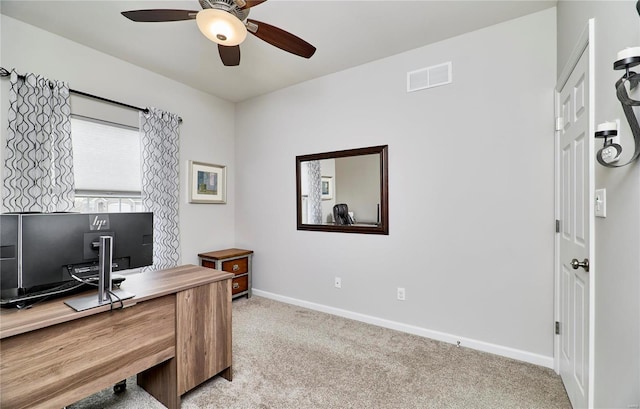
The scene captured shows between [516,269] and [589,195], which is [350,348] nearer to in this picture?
[516,269]

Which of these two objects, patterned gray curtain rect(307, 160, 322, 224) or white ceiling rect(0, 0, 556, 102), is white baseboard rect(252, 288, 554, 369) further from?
white ceiling rect(0, 0, 556, 102)

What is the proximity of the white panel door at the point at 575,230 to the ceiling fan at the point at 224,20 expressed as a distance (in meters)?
1.71

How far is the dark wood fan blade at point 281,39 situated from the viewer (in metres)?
1.82

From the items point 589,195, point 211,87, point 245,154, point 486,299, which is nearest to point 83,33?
point 211,87

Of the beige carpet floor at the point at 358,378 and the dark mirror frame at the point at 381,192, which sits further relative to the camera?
the dark mirror frame at the point at 381,192

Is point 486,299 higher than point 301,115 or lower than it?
lower

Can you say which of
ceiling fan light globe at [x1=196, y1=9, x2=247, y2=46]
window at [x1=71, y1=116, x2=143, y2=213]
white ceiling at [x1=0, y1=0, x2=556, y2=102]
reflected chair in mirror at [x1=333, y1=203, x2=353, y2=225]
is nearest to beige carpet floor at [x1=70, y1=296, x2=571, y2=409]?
reflected chair in mirror at [x1=333, y1=203, x2=353, y2=225]

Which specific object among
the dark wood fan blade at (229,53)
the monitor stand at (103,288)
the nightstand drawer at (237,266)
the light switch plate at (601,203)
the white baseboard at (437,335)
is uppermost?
the dark wood fan blade at (229,53)

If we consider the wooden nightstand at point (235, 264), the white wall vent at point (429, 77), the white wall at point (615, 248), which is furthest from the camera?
the wooden nightstand at point (235, 264)

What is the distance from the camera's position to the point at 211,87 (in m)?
3.68

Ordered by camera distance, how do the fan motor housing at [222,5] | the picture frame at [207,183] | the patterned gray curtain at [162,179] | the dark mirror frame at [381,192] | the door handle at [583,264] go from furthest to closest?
the picture frame at [207,183] → the patterned gray curtain at [162,179] → the dark mirror frame at [381,192] → the fan motor housing at [222,5] → the door handle at [583,264]

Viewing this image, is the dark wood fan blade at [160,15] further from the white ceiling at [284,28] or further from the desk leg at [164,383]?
the desk leg at [164,383]

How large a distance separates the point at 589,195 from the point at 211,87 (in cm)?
383

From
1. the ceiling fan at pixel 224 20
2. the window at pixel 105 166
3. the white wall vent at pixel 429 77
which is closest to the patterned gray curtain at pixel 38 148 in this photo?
the window at pixel 105 166
